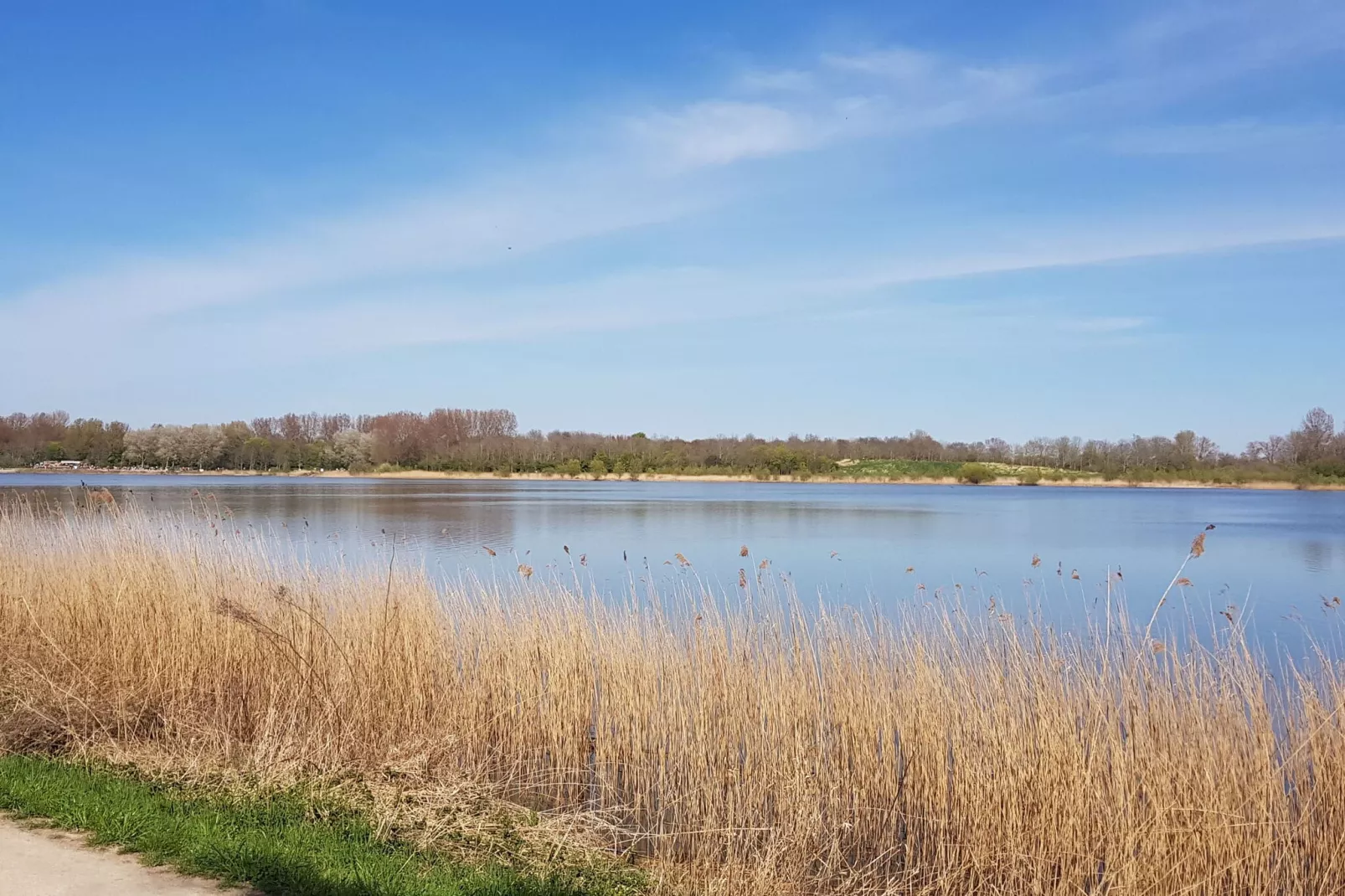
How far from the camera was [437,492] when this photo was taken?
5506cm

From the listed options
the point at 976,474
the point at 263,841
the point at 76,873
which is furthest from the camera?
the point at 976,474

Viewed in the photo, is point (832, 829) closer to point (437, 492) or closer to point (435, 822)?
point (435, 822)

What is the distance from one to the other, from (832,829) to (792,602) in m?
2.32

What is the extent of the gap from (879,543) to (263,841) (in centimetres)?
2080

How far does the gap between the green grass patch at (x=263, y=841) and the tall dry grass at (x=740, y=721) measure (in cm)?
58

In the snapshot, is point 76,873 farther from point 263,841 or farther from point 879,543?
point 879,543

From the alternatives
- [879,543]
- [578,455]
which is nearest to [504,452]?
[578,455]

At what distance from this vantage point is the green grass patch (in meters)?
4.57

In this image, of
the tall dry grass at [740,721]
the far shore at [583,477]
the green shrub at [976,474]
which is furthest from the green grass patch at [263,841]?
the green shrub at [976,474]

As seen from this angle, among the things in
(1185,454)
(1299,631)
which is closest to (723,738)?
(1299,631)

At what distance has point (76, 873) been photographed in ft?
14.4

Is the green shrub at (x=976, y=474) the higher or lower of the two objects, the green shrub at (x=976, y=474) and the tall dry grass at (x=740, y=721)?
the higher

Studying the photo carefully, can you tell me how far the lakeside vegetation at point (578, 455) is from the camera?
276 ft

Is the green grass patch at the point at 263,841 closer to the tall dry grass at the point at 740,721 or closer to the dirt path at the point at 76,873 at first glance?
the dirt path at the point at 76,873
